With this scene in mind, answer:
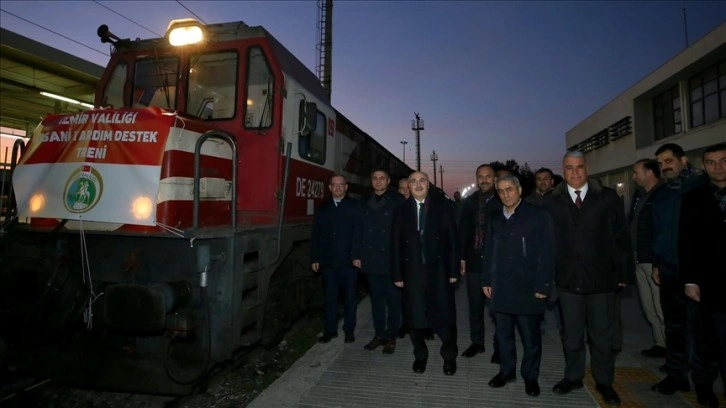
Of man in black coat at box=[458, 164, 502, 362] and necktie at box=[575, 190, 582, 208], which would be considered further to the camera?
man in black coat at box=[458, 164, 502, 362]

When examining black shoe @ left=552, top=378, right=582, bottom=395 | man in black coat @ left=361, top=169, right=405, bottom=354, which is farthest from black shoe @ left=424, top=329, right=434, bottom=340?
black shoe @ left=552, top=378, right=582, bottom=395

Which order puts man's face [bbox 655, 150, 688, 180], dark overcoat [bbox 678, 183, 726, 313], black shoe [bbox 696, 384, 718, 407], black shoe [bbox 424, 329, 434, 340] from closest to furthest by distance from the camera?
dark overcoat [bbox 678, 183, 726, 313] < black shoe [bbox 696, 384, 718, 407] < man's face [bbox 655, 150, 688, 180] < black shoe [bbox 424, 329, 434, 340]

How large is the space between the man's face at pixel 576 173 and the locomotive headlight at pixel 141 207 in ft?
11.4

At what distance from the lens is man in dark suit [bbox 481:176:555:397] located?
3203mm

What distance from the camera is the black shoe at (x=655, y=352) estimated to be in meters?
3.99

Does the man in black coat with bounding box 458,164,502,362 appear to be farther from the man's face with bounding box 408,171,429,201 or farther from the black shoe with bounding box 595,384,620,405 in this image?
the black shoe with bounding box 595,384,620,405

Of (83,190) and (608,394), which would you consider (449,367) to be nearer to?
(608,394)

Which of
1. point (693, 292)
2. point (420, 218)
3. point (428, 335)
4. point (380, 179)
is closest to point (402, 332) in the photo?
point (428, 335)

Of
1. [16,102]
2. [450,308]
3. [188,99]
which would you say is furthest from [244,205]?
[16,102]

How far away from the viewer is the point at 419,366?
148 inches

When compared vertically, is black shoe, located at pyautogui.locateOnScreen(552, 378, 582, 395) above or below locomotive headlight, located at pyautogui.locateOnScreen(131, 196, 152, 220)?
below

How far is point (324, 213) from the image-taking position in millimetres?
4727

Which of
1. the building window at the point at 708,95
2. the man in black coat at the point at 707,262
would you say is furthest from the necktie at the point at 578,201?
the building window at the point at 708,95

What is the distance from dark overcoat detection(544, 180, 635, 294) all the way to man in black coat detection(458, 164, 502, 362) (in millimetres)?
1019
